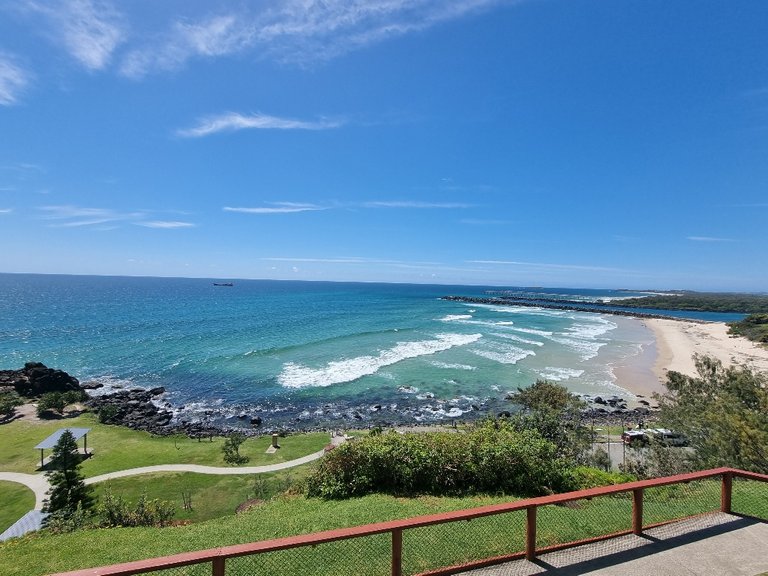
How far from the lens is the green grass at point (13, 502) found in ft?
54.6

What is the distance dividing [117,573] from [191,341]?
5878 cm

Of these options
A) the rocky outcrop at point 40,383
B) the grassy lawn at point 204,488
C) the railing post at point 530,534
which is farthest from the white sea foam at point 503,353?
the rocky outcrop at point 40,383

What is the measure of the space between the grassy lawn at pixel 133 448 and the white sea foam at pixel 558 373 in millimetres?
24683

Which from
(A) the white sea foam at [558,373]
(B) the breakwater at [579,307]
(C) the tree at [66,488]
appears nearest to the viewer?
(C) the tree at [66,488]

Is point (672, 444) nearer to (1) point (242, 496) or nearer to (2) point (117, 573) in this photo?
(1) point (242, 496)

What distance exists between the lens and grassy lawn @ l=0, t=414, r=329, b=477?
74.0ft

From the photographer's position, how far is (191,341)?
57.2 m

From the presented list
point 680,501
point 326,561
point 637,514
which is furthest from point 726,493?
point 326,561

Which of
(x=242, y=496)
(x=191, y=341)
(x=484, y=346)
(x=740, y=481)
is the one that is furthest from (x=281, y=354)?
(x=740, y=481)

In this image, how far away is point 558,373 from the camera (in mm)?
41812

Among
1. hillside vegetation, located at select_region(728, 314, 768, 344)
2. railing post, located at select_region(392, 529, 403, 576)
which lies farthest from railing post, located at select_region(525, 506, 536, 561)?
hillside vegetation, located at select_region(728, 314, 768, 344)

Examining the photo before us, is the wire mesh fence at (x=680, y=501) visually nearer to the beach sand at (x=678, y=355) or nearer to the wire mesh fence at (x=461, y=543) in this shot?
the wire mesh fence at (x=461, y=543)

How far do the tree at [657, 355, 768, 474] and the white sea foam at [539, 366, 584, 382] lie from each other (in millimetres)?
17560

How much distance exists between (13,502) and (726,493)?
2633cm
